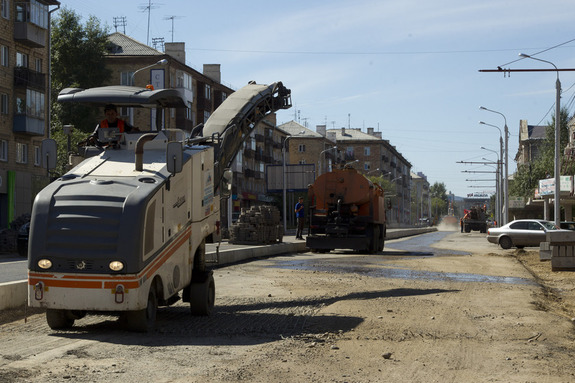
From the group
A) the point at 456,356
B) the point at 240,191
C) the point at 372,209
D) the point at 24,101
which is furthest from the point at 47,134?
the point at 456,356

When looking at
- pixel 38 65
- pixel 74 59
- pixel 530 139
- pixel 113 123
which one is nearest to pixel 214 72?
pixel 74 59

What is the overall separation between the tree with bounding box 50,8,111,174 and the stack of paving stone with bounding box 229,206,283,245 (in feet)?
119

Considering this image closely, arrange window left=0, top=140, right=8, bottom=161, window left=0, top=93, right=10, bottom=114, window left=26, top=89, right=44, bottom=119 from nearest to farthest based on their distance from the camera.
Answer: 1. window left=0, top=140, right=8, bottom=161
2. window left=0, top=93, right=10, bottom=114
3. window left=26, top=89, right=44, bottom=119

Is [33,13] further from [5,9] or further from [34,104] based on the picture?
[34,104]

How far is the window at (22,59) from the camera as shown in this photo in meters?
49.5

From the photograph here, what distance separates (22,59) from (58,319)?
4307 centimetres

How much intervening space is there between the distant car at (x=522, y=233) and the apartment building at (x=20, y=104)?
25995 mm

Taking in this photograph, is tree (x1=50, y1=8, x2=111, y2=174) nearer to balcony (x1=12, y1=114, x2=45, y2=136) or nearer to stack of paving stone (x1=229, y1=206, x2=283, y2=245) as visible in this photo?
balcony (x1=12, y1=114, x2=45, y2=136)

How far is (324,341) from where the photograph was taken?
9586 mm

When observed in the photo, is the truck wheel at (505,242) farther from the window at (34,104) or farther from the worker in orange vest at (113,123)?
the worker in orange vest at (113,123)

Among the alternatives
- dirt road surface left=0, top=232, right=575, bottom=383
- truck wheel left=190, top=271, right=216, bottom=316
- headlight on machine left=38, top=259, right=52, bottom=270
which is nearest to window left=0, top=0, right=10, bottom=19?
dirt road surface left=0, top=232, right=575, bottom=383

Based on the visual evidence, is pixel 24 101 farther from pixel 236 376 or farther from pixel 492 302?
pixel 236 376

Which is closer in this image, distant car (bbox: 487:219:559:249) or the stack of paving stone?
the stack of paving stone

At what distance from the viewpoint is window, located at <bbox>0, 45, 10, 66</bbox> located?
47.6m
